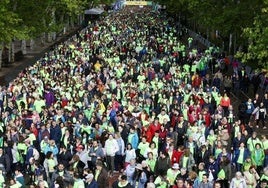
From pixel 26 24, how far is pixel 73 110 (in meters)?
24.6

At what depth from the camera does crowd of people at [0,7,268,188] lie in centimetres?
1383

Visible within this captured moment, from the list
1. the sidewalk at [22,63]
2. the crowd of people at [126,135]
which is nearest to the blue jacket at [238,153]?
the crowd of people at [126,135]

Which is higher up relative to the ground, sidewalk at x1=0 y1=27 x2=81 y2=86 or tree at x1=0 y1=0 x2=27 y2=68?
tree at x1=0 y1=0 x2=27 y2=68

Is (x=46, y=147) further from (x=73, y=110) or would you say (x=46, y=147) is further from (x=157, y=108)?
(x=157, y=108)

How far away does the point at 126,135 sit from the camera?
57.6ft

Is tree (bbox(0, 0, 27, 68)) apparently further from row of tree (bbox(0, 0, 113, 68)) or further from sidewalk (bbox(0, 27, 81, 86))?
sidewalk (bbox(0, 27, 81, 86))

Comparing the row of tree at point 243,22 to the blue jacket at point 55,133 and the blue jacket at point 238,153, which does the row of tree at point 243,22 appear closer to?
the blue jacket at point 238,153

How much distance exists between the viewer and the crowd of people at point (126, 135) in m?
13.8

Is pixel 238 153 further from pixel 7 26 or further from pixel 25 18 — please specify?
pixel 25 18

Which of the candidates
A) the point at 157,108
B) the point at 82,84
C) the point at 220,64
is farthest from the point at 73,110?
the point at 220,64

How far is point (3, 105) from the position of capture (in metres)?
22.8

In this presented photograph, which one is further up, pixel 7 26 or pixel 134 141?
pixel 134 141

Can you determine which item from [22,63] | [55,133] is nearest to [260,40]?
[55,133]

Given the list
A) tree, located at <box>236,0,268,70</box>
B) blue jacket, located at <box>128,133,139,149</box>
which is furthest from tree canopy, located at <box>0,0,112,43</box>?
blue jacket, located at <box>128,133,139,149</box>
